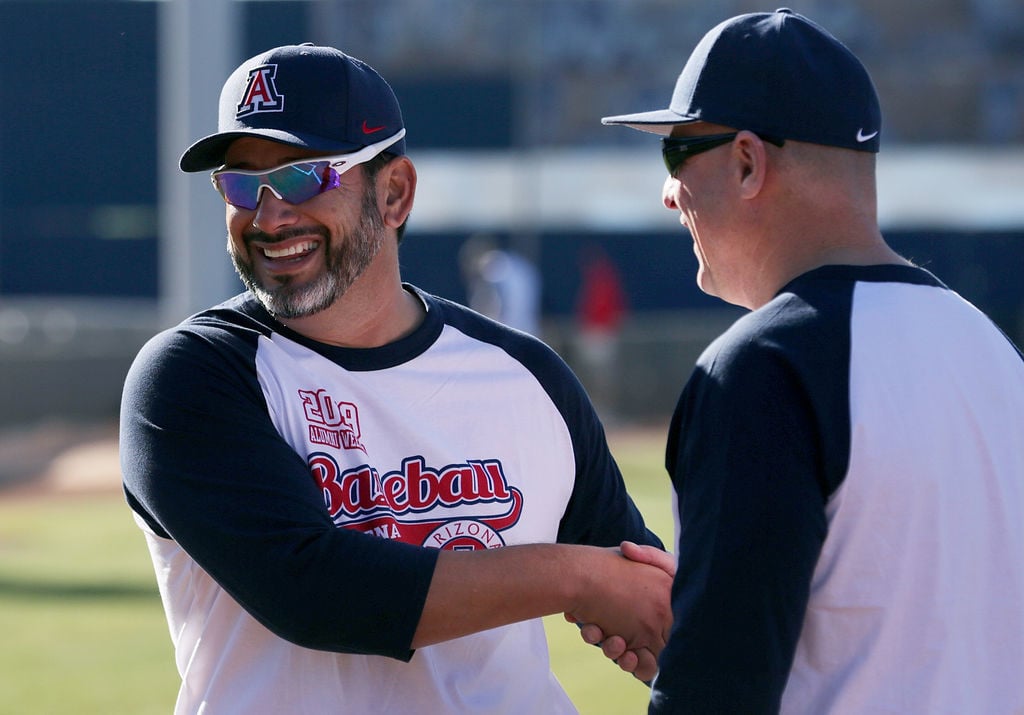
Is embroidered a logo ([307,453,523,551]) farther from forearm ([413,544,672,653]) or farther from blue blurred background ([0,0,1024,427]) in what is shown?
blue blurred background ([0,0,1024,427])

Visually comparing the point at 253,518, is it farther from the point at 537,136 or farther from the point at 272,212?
the point at 537,136

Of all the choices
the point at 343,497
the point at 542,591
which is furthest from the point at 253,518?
the point at 542,591

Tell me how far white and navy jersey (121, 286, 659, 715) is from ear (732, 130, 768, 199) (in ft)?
2.45

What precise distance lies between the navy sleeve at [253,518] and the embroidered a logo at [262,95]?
45 centimetres

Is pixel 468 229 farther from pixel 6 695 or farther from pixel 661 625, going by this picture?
pixel 661 625

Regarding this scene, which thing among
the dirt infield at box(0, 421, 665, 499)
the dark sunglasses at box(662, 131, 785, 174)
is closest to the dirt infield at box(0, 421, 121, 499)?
the dirt infield at box(0, 421, 665, 499)

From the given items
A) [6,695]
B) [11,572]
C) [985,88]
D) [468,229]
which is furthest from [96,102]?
[6,695]

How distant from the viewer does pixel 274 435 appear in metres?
2.37

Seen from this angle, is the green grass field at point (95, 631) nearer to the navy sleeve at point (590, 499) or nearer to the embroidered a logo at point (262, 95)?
the navy sleeve at point (590, 499)

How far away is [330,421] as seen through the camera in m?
2.49

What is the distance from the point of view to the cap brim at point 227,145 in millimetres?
2506

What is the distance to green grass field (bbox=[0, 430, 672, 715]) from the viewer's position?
6621mm

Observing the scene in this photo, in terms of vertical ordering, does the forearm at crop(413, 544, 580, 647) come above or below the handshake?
above

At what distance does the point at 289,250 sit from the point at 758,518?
1148mm
